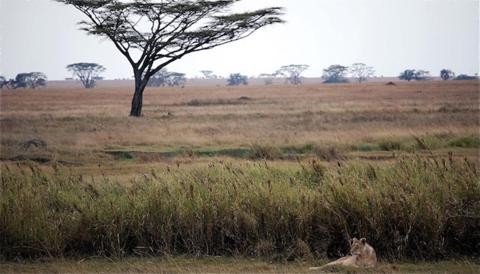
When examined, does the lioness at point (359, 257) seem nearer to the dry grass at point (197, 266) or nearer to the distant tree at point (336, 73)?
the dry grass at point (197, 266)

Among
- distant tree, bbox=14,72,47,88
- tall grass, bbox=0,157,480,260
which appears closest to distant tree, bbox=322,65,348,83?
distant tree, bbox=14,72,47,88

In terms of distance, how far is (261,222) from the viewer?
26.7 ft

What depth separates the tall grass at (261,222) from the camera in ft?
25.5

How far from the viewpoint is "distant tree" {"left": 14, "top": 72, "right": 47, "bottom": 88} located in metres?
106

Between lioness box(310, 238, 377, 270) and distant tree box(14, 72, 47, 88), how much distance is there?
10530 centimetres

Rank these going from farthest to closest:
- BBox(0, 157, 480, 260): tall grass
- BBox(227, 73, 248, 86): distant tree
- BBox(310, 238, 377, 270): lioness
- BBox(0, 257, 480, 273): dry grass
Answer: BBox(227, 73, 248, 86): distant tree, BBox(0, 157, 480, 260): tall grass, BBox(0, 257, 480, 273): dry grass, BBox(310, 238, 377, 270): lioness

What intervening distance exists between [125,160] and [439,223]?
1241 cm

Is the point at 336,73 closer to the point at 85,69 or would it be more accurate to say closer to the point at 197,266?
the point at 85,69

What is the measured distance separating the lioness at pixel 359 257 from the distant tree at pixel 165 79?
404 feet

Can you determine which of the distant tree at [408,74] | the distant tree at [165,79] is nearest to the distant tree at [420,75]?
the distant tree at [408,74]

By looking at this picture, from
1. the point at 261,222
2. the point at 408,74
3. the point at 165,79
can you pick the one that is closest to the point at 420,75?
the point at 408,74

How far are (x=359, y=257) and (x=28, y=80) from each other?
115 meters

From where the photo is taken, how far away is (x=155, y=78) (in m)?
129

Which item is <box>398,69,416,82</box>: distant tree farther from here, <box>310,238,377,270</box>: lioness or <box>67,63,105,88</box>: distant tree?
<box>310,238,377,270</box>: lioness
